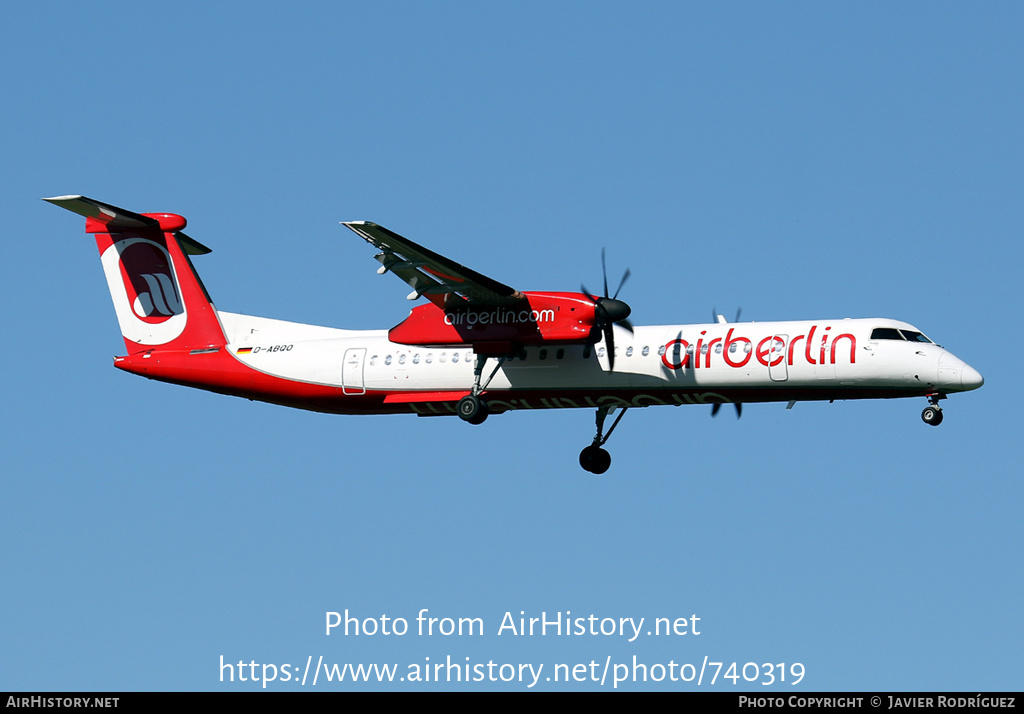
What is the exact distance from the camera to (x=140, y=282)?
97.0 ft

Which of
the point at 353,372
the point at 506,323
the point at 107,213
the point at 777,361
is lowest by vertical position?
the point at 777,361

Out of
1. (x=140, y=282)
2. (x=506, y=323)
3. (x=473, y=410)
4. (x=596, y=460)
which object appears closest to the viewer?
(x=506, y=323)

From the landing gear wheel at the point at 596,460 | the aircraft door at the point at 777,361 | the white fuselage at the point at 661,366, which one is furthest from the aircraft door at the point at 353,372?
the aircraft door at the point at 777,361

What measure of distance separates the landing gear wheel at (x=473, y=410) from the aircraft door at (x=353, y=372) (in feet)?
7.70

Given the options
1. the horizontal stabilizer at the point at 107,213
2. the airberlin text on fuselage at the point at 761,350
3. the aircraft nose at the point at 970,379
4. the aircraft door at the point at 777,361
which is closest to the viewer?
the aircraft nose at the point at 970,379

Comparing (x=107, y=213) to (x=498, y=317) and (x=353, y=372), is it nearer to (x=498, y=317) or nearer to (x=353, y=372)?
(x=353, y=372)

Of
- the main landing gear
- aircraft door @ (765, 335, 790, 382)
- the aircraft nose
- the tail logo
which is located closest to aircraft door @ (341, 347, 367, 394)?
the tail logo

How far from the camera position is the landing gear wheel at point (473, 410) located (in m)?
26.2

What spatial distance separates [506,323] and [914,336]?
7363mm

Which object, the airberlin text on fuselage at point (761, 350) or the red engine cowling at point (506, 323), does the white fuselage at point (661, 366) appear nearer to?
the airberlin text on fuselage at point (761, 350)

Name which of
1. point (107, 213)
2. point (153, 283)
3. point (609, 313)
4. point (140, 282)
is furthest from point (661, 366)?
point (107, 213)

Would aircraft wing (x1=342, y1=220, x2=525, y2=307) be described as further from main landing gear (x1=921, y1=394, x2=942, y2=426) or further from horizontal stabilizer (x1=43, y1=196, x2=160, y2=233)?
main landing gear (x1=921, y1=394, x2=942, y2=426)
